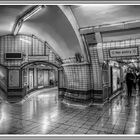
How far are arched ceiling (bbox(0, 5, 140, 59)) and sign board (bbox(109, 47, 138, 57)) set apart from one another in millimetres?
1208

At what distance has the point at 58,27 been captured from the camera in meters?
6.28

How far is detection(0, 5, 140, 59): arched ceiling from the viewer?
498 centimetres

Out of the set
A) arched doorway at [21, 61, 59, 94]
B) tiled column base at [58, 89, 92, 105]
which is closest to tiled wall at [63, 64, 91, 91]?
tiled column base at [58, 89, 92, 105]

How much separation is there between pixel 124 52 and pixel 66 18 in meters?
2.81

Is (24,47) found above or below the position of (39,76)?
above

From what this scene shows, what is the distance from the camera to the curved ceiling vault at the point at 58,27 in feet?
17.8

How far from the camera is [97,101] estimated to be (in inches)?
290

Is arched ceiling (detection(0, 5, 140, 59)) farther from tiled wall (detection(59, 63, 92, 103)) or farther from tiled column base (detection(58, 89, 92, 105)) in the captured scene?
tiled column base (detection(58, 89, 92, 105))

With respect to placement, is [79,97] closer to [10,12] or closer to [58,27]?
[58,27]

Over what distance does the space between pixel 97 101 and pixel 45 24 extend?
4.97 meters

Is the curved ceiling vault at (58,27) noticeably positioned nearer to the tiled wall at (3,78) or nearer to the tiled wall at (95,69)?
the tiled wall at (95,69)

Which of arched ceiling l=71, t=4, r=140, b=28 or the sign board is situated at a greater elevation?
arched ceiling l=71, t=4, r=140, b=28

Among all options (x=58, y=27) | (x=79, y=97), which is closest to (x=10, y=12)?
(x=58, y=27)

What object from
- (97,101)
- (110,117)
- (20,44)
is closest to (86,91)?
(97,101)
